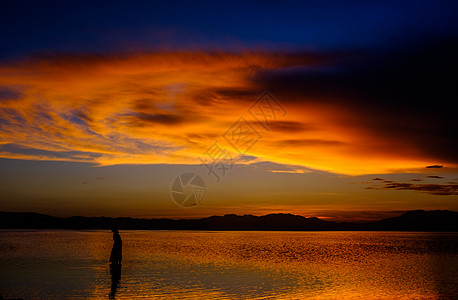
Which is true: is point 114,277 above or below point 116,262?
below

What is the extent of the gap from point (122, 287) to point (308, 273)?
17.6 meters

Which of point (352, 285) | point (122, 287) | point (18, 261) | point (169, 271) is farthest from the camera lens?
point (18, 261)

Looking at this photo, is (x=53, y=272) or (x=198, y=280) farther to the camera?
(x=53, y=272)

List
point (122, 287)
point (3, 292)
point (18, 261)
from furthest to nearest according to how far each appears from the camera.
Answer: point (18, 261) < point (122, 287) < point (3, 292)

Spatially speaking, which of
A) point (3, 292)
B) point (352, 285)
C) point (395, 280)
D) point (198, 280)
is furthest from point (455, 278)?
point (3, 292)

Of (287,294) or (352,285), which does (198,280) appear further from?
(352,285)

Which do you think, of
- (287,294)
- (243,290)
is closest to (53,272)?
(243,290)

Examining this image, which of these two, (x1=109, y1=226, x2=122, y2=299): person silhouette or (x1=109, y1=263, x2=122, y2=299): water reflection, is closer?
(x1=109, y1=263, x2=122, y2=299): water reflection

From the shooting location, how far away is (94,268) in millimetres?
38219

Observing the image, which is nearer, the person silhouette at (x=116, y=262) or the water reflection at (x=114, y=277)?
the water reflection at (x=114, y=277)

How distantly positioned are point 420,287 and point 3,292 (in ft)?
87.3

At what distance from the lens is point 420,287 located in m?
32.1

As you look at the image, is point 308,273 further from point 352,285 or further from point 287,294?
point 287,294

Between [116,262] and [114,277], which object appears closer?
[114,277]
